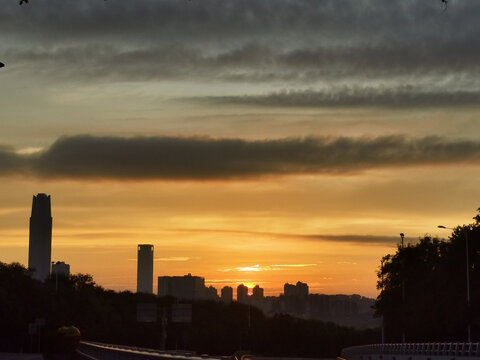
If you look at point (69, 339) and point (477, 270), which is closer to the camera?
point (69, 339)

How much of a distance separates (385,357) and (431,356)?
1492 centimetres

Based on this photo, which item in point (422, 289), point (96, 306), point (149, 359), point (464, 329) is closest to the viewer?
point (149, 359)

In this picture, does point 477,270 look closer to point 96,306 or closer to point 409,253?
point 409,253

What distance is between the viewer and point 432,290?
128 m

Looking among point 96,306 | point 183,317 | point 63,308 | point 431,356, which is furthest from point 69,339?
point 96,306

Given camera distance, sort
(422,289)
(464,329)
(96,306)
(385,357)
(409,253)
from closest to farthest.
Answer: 1. (385,357)
2. (464,329)
3. (422,289)
4. (409,253)
5. (96,306)

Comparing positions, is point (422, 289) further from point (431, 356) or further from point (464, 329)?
point (431, 356)

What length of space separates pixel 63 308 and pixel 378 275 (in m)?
53.9

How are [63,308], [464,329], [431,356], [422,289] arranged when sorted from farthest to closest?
1. [63,308]
2. [422,289]
3. [464,329]
4. [431,356]

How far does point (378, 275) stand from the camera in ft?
519

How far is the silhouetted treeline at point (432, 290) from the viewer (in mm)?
117312

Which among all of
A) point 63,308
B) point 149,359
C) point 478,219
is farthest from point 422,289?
point 149,359

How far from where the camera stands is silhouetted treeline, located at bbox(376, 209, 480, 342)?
117 m

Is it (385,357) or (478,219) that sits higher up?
(478,219)
